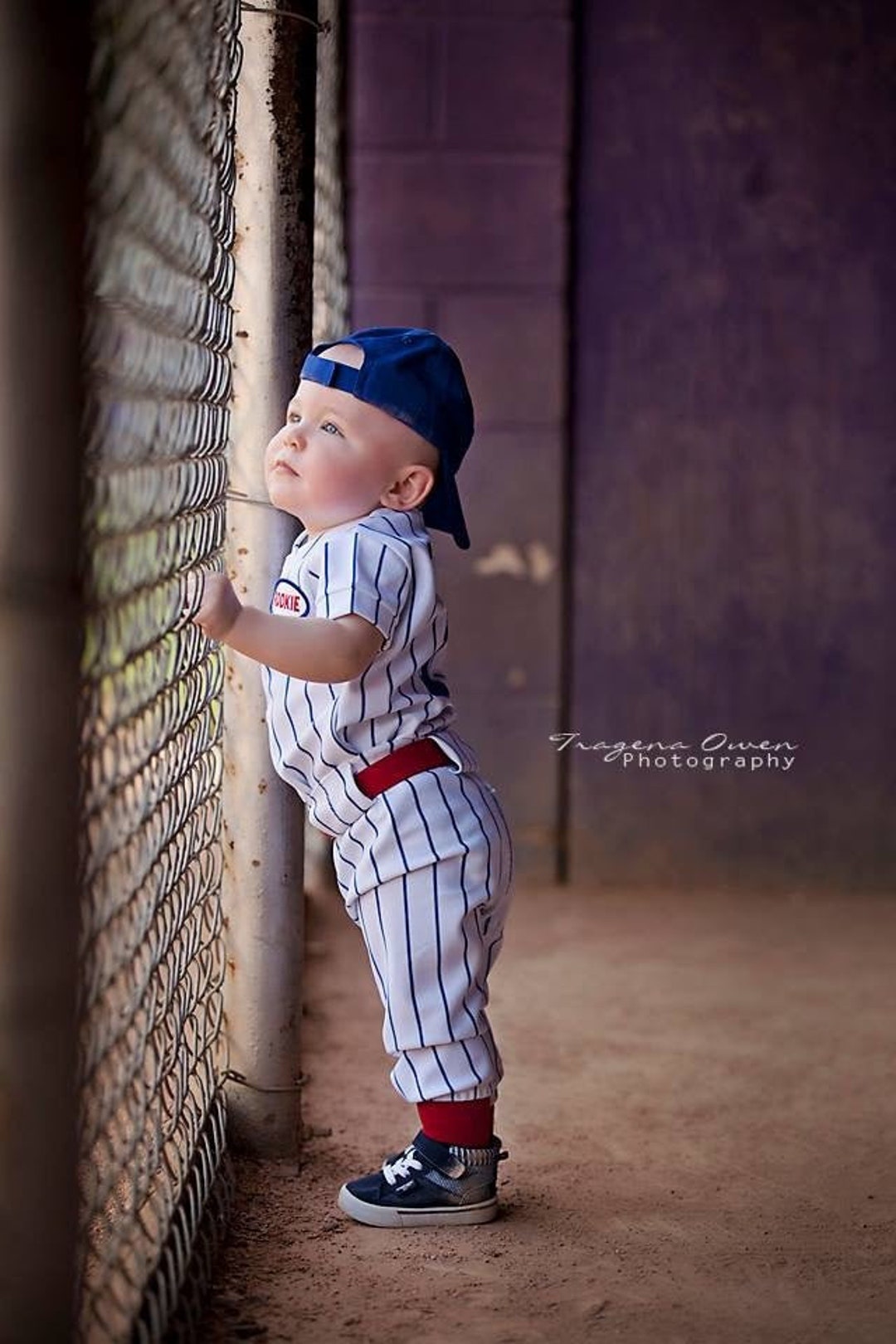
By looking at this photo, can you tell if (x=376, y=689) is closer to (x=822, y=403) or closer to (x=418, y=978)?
(x=418, y=978)

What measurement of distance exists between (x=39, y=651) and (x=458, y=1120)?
123 centimetres

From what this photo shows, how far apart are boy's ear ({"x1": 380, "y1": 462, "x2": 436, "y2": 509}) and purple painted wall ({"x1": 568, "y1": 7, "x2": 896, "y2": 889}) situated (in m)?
2.40

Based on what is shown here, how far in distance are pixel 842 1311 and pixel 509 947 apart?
2.01 metres

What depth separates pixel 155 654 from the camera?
2.23 meters

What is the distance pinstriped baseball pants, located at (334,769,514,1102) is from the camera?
2473 millimetres

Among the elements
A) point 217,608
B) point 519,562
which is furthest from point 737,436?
point 217,608

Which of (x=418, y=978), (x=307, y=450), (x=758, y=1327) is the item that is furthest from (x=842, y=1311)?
(x=307, y=450)

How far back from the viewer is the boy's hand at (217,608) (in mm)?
2115

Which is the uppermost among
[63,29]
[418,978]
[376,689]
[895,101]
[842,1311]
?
[895,101]

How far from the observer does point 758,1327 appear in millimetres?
2287

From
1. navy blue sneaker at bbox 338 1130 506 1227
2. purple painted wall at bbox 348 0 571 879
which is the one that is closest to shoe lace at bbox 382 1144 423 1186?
navy blue sneaker at bbox 338 1130 506 1227

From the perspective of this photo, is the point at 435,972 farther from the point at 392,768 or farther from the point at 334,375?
the point at 334,375

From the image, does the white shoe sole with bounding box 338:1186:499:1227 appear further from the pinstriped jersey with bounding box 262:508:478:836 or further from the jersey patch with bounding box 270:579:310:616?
the jersey patch with bounding box 270:579:310:616

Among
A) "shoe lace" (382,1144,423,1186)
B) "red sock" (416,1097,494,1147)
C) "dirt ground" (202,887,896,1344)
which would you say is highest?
"red sock" (416,1097,494,1147)
